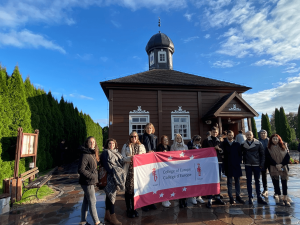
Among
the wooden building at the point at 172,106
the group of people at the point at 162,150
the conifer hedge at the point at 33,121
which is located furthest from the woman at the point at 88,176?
the wooden building at the point at 172,106

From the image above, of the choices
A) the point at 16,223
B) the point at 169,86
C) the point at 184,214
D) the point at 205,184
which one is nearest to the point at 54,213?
the point at 16,223

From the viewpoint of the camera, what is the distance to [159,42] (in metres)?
17.2

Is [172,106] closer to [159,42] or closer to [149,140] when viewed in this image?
[149,140]

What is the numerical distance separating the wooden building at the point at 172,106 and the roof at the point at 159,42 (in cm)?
575

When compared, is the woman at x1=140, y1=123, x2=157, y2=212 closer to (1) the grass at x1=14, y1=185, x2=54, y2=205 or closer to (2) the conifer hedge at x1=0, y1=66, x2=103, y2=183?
(1) the grass at x1=14, y1=185, x2=54, y2=205

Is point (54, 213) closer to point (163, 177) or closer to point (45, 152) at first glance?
point (163, 177)

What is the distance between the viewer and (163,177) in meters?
4.52

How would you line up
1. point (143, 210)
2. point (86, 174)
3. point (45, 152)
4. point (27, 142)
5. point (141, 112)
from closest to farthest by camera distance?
point (86, 174) < point (143, 210) < point (27, 142) < point (45, 152) < point (141, 112)

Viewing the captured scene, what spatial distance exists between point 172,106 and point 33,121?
769cm

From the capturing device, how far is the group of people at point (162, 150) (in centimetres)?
365

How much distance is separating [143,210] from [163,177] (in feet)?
3.01

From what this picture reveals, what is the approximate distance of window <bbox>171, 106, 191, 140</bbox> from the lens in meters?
11.7

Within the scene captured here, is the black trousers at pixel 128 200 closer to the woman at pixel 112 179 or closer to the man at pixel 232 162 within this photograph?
the woman at pixel 112 179

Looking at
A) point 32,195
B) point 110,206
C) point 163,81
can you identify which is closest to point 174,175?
point 110,206
